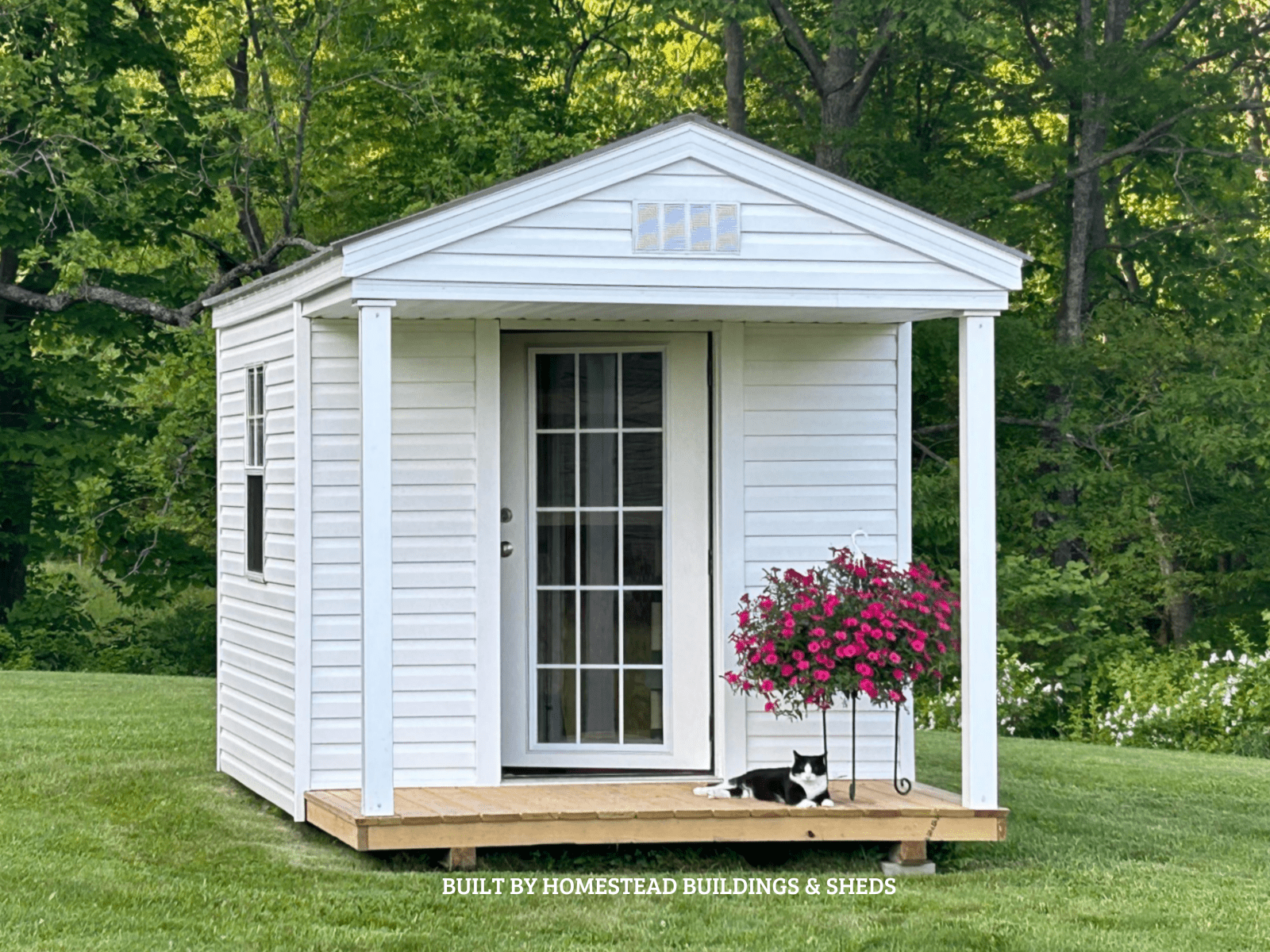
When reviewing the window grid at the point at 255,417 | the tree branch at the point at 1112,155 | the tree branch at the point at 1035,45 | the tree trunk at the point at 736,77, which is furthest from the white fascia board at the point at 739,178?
the tree branch at the point at 1035,45

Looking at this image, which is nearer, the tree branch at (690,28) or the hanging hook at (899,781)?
the hanging hook at (899,781)

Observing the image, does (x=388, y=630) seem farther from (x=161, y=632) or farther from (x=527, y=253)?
(x=161, y=632)

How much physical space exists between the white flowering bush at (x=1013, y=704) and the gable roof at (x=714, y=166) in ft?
22.5

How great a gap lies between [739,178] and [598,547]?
73.4 inches

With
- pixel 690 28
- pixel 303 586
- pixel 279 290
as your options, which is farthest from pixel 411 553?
pixel 690 28

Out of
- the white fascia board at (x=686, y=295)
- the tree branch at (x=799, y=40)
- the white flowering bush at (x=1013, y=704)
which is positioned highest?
the tree branch at (x=799, y=40)

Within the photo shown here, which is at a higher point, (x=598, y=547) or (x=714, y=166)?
(x=714, y=166)

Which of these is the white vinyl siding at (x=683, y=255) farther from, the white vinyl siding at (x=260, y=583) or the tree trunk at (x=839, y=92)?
the tree trunk at (x=839, y=92)

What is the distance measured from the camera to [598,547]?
24.5ft

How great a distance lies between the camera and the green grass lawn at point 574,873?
5.36 meters

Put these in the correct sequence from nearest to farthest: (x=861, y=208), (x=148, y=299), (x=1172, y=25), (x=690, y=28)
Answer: (x=861, y=208), (x=148, y=299), (x=1172, y=25), (x=690, y=28)

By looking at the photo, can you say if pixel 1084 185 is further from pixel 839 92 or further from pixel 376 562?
pixel 376 562

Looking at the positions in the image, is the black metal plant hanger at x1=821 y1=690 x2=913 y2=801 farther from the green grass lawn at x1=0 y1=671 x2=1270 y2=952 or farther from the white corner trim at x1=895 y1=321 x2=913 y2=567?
the white corner trim at x1=895 y1=321 x2=913 y2=567

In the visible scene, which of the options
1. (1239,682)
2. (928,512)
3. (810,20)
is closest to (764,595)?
(1239,682)
